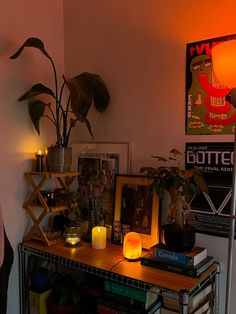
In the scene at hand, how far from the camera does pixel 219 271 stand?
1.58 m

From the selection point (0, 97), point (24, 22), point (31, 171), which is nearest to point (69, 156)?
point (31, 171)

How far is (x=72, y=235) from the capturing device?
1.87 meters

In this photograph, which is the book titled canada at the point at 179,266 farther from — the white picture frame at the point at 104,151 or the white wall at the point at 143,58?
the white picture frame at the point at 104,151

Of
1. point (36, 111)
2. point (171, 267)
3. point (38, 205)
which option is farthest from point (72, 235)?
point (36, 111)

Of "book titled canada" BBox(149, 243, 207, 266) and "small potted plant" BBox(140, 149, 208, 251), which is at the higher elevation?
"small potted plant" BBox(140, 149, 208, 251)

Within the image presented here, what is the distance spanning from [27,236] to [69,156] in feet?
1.82

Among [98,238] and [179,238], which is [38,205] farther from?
[179,238]

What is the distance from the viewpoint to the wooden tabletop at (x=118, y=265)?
4.57 ft

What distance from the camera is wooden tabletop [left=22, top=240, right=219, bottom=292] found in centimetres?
139

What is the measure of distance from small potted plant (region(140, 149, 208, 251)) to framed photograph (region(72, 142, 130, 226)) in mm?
360

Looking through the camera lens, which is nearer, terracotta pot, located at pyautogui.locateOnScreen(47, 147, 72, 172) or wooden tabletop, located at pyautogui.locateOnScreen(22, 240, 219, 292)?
wooden tabletop, located at pyautogui.locateOnScreen(22, 240, 219, 292)

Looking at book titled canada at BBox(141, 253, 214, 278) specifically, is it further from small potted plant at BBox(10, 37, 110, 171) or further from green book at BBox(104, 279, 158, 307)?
small potted plant at BBox(10, 37, 110, 171)

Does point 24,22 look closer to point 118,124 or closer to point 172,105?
point 118,124

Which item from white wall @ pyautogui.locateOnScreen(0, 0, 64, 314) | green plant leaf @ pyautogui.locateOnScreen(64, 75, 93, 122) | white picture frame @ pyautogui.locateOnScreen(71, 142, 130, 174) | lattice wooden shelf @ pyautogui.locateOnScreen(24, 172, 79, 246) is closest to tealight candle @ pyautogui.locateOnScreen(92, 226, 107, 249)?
lattice wooden shelf @ pyautogui.locateOnScreen(24, 172, 79, 246)
